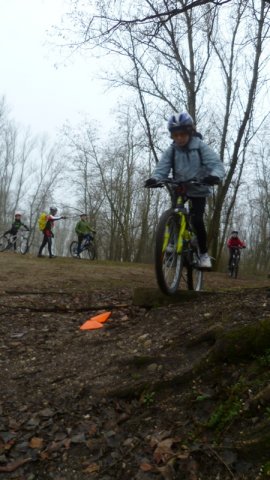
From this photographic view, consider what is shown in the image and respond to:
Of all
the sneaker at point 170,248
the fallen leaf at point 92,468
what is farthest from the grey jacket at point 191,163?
the fallen leaf at point 92,468

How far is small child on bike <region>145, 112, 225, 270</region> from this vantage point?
4.79 metres

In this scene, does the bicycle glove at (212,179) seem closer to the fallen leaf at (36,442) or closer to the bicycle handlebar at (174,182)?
the bicycle handlebar at (174,182)

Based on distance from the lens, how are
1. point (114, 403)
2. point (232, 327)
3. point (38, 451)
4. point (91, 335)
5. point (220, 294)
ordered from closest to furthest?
point (38, 451), point (114, 403), point (232, 327), point (91, 335), point (220, 294)

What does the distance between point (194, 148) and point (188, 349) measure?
2431 mm

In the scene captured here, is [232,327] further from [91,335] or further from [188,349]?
[91,335]

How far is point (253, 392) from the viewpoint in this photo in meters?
2.66

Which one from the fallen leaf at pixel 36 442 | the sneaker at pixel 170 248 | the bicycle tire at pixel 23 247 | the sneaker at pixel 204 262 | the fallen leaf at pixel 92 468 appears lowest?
the fallen leaf at pixel 36 442

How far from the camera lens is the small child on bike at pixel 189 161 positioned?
479 cm

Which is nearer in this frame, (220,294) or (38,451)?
(38,451)

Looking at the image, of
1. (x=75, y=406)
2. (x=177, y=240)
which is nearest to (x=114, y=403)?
(x=75, y=406)

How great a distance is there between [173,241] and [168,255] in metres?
0.16

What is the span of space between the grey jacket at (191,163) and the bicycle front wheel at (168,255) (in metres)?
0.58

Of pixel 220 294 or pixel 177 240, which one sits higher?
pixel 177 240

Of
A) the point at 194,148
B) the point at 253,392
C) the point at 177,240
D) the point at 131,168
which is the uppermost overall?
the point at 131,168
